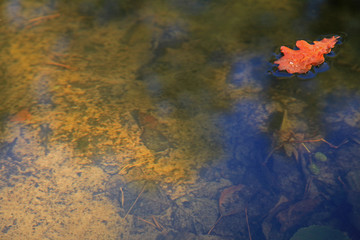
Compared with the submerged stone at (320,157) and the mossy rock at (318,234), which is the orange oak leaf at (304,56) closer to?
the submerged stone at (320,157)

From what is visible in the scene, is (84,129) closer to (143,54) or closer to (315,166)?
(143,54)

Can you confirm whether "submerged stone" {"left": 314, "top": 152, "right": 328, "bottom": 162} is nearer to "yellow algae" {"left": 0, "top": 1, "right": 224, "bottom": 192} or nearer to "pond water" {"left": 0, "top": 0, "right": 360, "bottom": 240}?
"pond water" {"left": 0, "top": 0, "right": 360, "bottom": 240}

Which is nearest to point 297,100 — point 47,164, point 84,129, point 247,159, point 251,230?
point 247,159

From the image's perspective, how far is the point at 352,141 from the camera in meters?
1.61

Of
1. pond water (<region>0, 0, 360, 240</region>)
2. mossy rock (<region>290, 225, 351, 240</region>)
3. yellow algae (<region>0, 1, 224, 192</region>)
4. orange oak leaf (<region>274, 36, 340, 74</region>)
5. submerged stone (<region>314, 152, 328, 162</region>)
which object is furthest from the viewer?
orange oak leaf (<region>274, 36, 340, 74</region>)

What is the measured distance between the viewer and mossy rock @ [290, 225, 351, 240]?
4.28 ft

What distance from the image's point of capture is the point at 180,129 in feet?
5.77

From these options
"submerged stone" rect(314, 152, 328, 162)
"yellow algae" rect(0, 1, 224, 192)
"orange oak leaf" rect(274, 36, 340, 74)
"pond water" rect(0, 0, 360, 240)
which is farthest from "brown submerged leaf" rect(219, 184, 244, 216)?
"orange oak leaf" rect(274, 36, 340, 74)

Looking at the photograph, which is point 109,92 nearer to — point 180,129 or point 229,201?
point 180,129

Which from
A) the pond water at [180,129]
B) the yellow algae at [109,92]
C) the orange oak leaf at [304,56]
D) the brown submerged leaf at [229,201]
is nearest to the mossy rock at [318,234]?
the pond water at [180,129]

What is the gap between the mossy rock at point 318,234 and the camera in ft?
4.28

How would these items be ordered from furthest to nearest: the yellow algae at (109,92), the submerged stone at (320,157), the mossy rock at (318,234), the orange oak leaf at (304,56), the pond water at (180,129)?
the orange oak leaf at (304,56)
the yellow algae at (109,92)
the submerged stone at (320,157)
the pond water at (180,129)
the mossy rock at (318,234)

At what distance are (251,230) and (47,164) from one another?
107 cm

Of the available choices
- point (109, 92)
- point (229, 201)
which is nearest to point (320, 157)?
point (229, 201)
